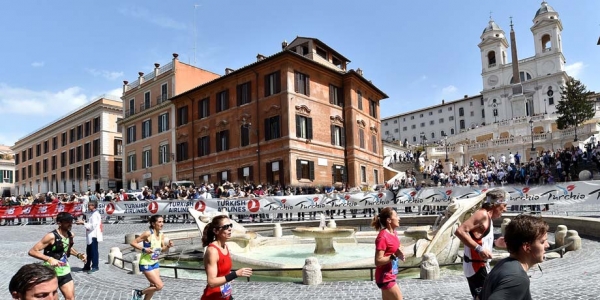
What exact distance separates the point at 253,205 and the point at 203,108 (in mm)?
19373

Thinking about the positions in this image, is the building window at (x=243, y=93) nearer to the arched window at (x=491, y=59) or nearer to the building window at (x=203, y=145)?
the building window at (x=203, y=145)

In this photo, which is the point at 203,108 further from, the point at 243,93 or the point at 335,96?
the point at 335,96

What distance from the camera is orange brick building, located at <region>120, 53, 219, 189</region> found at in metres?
43.9

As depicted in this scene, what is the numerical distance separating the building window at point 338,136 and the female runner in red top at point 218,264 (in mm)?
32730

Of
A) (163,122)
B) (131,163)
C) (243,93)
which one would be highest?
(243,93)

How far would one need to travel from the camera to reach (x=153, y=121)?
46281 mm

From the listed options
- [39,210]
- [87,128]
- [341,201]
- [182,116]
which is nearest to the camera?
[341,201]

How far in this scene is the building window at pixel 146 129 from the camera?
46688 mm

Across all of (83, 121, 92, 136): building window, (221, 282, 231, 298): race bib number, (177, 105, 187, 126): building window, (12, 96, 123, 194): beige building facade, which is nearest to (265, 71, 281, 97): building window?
(177, 105, 187, 126): building window

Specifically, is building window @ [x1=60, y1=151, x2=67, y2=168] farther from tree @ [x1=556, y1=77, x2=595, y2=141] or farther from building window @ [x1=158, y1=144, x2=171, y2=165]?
tree @ [x1=556, y1=77, x2=595, y2=141]

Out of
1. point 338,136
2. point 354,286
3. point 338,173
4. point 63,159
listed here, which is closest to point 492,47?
point 338,136

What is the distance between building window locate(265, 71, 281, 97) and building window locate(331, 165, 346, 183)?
775 centimetres

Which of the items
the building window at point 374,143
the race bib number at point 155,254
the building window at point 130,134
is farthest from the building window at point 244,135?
the race bib number at point 155,254

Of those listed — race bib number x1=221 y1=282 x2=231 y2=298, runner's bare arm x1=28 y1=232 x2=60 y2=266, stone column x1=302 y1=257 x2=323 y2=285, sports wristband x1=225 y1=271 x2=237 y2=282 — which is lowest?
stone column x1=302 y1=257 x2=323 y2=285
